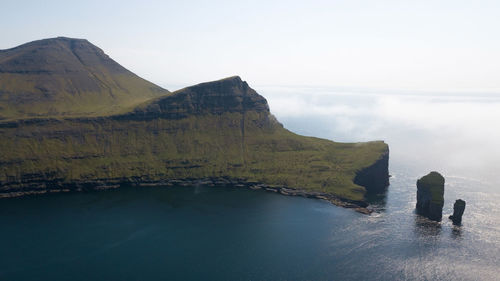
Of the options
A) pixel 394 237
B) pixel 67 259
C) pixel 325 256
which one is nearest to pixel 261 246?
pixel 325 256

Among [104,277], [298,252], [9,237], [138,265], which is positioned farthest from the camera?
[9,237]

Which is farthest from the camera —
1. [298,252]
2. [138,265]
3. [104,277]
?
[298,252]

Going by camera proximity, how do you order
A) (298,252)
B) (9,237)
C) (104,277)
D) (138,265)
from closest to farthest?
Result: 1. (104,277)
2. (138,265)
3. (298,252)
4. (9,237)

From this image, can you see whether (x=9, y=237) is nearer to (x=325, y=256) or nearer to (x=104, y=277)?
(x=104, y=277)

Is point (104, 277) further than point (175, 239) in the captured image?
No

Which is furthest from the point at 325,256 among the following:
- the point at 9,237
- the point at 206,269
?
the point at 9,237

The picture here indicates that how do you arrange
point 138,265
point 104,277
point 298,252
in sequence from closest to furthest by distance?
point 104,277, point 138,265, point 298,252

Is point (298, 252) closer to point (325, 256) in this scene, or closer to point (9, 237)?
point (325, 256)

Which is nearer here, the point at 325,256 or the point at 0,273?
the point at 0,273

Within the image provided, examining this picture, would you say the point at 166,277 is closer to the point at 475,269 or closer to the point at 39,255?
the point at 39,255
